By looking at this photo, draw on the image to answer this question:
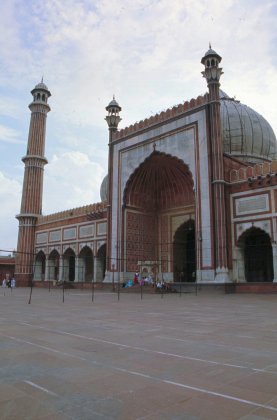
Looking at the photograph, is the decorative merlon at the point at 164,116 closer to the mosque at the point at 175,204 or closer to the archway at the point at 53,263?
the mosque at the point at 175,204

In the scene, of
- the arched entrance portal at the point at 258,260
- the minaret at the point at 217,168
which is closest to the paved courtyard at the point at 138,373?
the minaret at the point at 217,168

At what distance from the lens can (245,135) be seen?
2305 cm

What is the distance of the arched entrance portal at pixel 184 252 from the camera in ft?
76.6

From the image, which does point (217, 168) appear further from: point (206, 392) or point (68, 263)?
point (68, 263)

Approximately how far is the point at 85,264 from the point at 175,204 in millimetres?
9117

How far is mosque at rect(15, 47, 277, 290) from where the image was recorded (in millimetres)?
17531

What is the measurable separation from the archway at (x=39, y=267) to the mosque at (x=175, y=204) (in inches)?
11.8

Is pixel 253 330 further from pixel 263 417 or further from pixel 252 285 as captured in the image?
pixel 252 285

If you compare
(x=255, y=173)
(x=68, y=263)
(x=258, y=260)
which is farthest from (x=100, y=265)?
(x=255, y=173)

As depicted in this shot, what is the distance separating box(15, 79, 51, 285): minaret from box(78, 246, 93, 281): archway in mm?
5193

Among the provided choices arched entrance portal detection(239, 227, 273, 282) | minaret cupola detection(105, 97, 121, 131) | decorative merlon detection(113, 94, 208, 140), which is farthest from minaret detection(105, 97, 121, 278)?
arched entrance portal detection(239, 227, 273, 282)

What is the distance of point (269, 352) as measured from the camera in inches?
151

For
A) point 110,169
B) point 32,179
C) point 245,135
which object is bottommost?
point 110,169

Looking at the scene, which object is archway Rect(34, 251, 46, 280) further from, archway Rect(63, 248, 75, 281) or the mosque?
archway Rect(63, 248, 75, 281)
